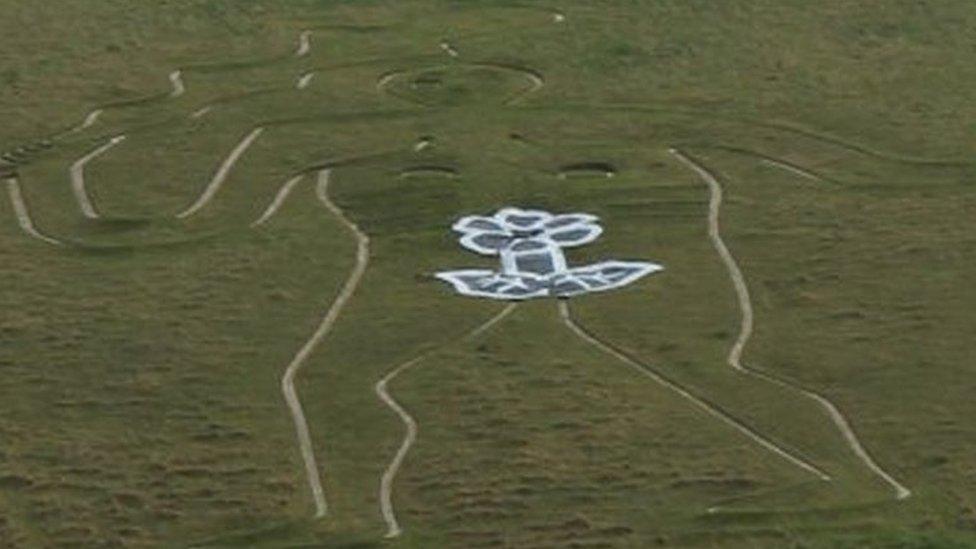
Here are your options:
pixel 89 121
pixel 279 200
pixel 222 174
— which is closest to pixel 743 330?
pixel 279 200

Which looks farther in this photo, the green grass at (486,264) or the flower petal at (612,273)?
the flower petal at (612,273)

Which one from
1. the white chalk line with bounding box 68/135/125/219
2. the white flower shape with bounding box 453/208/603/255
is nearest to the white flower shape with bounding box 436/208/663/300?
the white flower shape with bounding box 453/208/603/255

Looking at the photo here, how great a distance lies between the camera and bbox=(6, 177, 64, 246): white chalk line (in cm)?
1814

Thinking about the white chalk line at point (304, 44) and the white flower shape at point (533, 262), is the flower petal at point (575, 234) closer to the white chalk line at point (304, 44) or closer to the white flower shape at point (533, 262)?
the white flower shape at point (533, 262)

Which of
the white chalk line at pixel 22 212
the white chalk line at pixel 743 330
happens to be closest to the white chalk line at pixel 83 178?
the white chalk line at pixel 22 212

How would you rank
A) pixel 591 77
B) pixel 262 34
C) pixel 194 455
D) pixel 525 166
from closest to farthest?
pixel 194 455 → pixel 525 166 → pixel 591 77 → pixel 262 34

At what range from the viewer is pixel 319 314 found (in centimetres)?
1648

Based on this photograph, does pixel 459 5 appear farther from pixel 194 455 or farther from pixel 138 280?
pixel 194 455

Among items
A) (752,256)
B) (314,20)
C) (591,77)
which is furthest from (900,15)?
(752,256)

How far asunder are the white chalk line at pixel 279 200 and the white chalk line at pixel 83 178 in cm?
114

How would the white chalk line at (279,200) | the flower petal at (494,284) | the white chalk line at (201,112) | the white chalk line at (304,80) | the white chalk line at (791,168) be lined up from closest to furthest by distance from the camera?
the flower petal at (494,284) < the white chalk line at (279,200) < the white chalk line at (791,168) < the white chalk line at (201,112) < the white chalk line at (304,80)

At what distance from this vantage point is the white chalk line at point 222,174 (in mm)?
18578

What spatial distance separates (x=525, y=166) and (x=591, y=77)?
279 centimetres

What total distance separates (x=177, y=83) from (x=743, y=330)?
7.40 m
